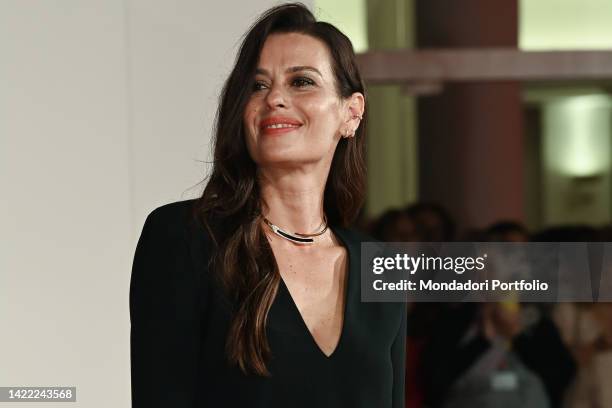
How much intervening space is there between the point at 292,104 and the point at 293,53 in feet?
0.24

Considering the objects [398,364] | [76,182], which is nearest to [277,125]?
[398,364]

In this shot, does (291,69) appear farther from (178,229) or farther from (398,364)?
(398,364)

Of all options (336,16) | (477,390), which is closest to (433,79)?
(336,16)

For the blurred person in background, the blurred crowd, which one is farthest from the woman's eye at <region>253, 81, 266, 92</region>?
the blurred person in background

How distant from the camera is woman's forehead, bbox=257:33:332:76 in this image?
1513mm

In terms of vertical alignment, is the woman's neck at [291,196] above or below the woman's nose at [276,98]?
below

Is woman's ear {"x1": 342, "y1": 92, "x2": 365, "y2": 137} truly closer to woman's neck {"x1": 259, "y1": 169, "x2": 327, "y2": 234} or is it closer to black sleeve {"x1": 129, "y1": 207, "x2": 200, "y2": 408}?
woman's neck {"x1": 259, "y1": 169, "x2": 327, "y2": 234}

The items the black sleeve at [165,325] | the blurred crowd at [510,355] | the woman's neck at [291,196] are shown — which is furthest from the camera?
the blurred crowd at [510,355]

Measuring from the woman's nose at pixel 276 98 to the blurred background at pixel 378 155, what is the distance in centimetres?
44

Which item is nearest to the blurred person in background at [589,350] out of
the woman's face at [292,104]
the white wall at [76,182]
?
the white wall at [76,182]

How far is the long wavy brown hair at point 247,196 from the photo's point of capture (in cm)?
144

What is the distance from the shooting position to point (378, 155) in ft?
10.8

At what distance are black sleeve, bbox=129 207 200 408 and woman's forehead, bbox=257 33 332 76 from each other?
0.27 meters

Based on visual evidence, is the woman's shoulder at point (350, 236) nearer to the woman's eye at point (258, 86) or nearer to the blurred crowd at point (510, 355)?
the woman's eye at point (258, 86)
